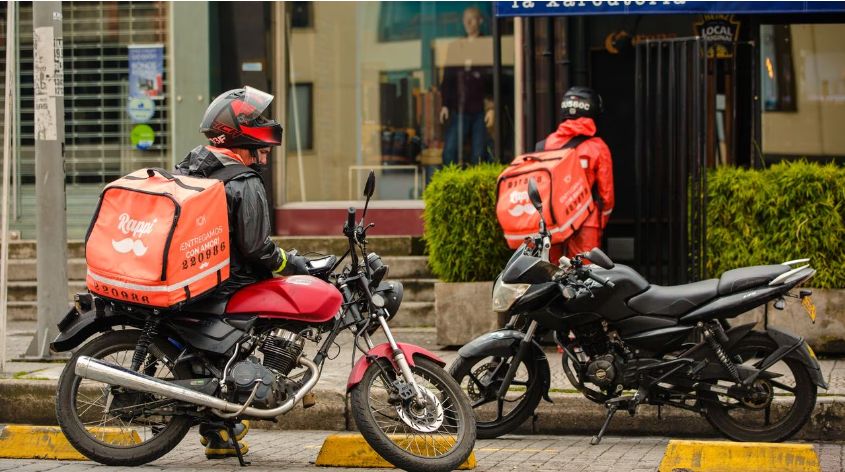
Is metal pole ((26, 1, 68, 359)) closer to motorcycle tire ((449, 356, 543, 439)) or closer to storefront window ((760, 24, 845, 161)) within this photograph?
motorcycle tire ((449, 356, 543, 439))

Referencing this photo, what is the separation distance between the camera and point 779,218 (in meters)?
8.53

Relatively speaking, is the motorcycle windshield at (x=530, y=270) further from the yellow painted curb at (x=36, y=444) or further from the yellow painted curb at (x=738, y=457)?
the yellow painted curb at (x=36, y=444)

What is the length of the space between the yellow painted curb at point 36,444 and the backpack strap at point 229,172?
1721mm

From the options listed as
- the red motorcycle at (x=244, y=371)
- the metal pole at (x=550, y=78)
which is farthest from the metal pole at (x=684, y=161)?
the red motorcycle at (x=244, y=371)

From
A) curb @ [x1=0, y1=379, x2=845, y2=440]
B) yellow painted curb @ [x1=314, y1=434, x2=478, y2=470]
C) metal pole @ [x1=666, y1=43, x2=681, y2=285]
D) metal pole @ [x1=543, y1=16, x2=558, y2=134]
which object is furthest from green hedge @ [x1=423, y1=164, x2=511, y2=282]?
yellow painted curb @ [x1=314, y1=434, x2=478, y2=470]

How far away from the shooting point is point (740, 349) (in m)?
6.28

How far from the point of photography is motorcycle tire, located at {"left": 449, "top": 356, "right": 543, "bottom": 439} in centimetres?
656

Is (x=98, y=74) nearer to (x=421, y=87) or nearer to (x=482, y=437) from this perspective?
(x=421, y=87)

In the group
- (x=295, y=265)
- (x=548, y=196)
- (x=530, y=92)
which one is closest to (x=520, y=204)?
(x=548, y=196)

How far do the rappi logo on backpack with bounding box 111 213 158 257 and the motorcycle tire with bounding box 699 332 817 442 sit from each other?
124 inches

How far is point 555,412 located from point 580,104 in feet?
8.59

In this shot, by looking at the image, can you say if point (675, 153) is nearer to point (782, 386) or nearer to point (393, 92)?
point (782, 386)

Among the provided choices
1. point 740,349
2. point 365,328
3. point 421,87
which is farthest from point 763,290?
point 421,87

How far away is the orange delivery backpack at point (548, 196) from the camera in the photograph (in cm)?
807
